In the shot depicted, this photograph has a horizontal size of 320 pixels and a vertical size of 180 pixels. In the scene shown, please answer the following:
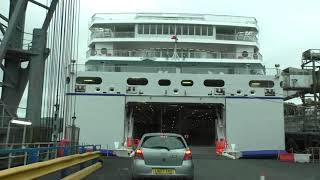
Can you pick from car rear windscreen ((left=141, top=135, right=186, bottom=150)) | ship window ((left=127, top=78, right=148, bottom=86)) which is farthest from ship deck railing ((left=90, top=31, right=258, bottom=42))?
car rear windscreen ((left=141, top=135, right=186, bottom=150))

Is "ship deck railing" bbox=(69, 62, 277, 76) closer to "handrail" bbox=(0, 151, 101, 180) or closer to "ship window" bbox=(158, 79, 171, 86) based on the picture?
"ship window" bbox=(158, 79, 171, 86)

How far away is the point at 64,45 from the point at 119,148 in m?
7.25

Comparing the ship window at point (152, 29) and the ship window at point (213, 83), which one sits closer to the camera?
the ship window at point (213, 83)

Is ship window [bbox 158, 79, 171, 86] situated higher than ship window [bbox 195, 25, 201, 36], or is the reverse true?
ship window [bbox 195, 25, 201, 36]

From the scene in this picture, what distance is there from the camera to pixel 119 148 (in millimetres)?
26156

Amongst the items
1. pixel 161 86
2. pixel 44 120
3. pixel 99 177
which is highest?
pixel 161 86

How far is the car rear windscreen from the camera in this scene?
40.6 feet

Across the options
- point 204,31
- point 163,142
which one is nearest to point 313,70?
point 204,31

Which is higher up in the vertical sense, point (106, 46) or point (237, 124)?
point (106, 46)

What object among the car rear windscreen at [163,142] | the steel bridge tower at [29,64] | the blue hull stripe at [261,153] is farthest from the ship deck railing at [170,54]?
the car rear windscreen at [163,142]

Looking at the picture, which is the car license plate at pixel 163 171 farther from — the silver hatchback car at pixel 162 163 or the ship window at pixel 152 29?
the ship window at pixel 152 29

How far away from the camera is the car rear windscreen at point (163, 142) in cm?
1237

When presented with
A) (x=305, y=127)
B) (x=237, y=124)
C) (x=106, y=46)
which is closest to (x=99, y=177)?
(x=237, y=124)

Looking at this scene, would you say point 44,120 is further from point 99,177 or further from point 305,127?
point 305,127
